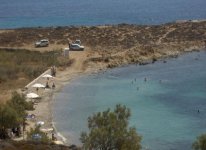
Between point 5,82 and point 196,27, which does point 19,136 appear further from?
point 196,27

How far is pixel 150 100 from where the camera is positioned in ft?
205

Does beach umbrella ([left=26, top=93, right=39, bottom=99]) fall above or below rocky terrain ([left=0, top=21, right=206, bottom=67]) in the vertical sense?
below

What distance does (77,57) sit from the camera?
84.2 metres

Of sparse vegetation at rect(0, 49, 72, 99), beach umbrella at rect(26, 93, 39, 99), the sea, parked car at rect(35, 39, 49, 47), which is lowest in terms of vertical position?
the sea

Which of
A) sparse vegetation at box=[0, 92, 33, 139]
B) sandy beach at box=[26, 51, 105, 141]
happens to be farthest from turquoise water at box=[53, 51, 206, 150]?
sparse vegetation at box=[0, 92, 33, 139]

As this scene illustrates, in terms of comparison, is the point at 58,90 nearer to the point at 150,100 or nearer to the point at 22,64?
the point at 150,100

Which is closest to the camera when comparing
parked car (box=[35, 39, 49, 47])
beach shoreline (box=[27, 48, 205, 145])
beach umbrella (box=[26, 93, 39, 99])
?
beach shoreline (box=[27, 48, 205, 145])

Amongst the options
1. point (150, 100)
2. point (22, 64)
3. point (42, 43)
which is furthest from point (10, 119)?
point (42, 43)

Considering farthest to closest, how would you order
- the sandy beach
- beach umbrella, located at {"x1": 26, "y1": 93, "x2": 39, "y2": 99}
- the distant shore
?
the distant shore
beach umbrella, located at {"x1": 26, "y1": 93, "x2": 39, "y2": 99}
the sandy beach

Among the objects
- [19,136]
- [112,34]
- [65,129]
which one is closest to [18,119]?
[19,136]

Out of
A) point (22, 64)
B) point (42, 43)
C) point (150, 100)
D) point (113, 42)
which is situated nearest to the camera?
point (150, 100)

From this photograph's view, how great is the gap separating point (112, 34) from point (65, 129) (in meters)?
52.9

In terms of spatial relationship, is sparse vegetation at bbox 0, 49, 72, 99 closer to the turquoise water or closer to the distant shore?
the distant shore

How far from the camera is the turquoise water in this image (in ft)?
162
